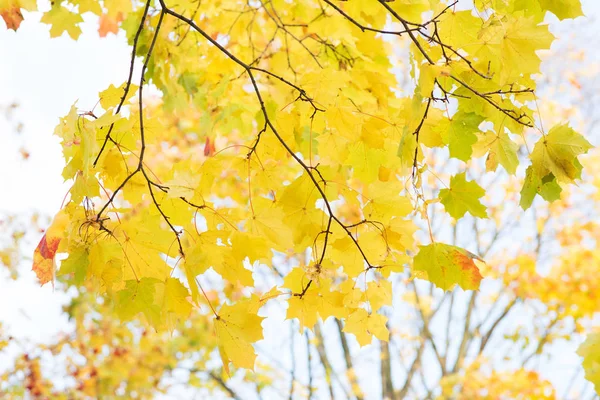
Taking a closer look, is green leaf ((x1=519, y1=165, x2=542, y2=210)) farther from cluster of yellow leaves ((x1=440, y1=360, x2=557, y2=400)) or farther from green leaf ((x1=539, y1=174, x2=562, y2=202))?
cluster of yellow leaves ((x1=440, y1=360, x2=557, y2=400))

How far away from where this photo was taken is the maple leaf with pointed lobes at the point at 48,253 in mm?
1024

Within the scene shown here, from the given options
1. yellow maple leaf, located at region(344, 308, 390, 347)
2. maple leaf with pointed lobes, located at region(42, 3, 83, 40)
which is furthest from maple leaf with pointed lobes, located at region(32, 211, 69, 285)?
maple leaf with pointed lobes, located at region(42, 3, 83, 40)

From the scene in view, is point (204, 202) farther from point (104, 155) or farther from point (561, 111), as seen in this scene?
point (561, 111)

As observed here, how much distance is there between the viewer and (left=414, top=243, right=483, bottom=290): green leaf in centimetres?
109

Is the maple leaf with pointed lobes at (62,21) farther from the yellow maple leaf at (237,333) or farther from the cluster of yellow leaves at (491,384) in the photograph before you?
the cluster of yellow leaves at (491,384)

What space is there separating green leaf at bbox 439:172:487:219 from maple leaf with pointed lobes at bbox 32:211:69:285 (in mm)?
848

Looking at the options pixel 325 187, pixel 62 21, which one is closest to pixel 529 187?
pixel 325 187

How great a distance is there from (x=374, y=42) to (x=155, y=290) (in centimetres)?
131

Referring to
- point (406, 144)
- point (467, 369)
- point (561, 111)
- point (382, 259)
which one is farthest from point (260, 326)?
point (561, 111)

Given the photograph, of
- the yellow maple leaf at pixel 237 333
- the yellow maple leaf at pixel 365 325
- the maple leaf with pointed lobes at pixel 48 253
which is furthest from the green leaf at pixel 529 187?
the maple leaf with pointed lobes at pixel 48 253

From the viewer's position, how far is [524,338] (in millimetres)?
5746

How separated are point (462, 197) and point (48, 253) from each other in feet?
3.02

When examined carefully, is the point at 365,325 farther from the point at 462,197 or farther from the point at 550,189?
the point at 550,189

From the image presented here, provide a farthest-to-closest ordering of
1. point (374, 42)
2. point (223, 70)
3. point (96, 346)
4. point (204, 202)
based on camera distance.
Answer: point (96, 346)
point (223, 70)
point (374, 42)
point (204, 202)
